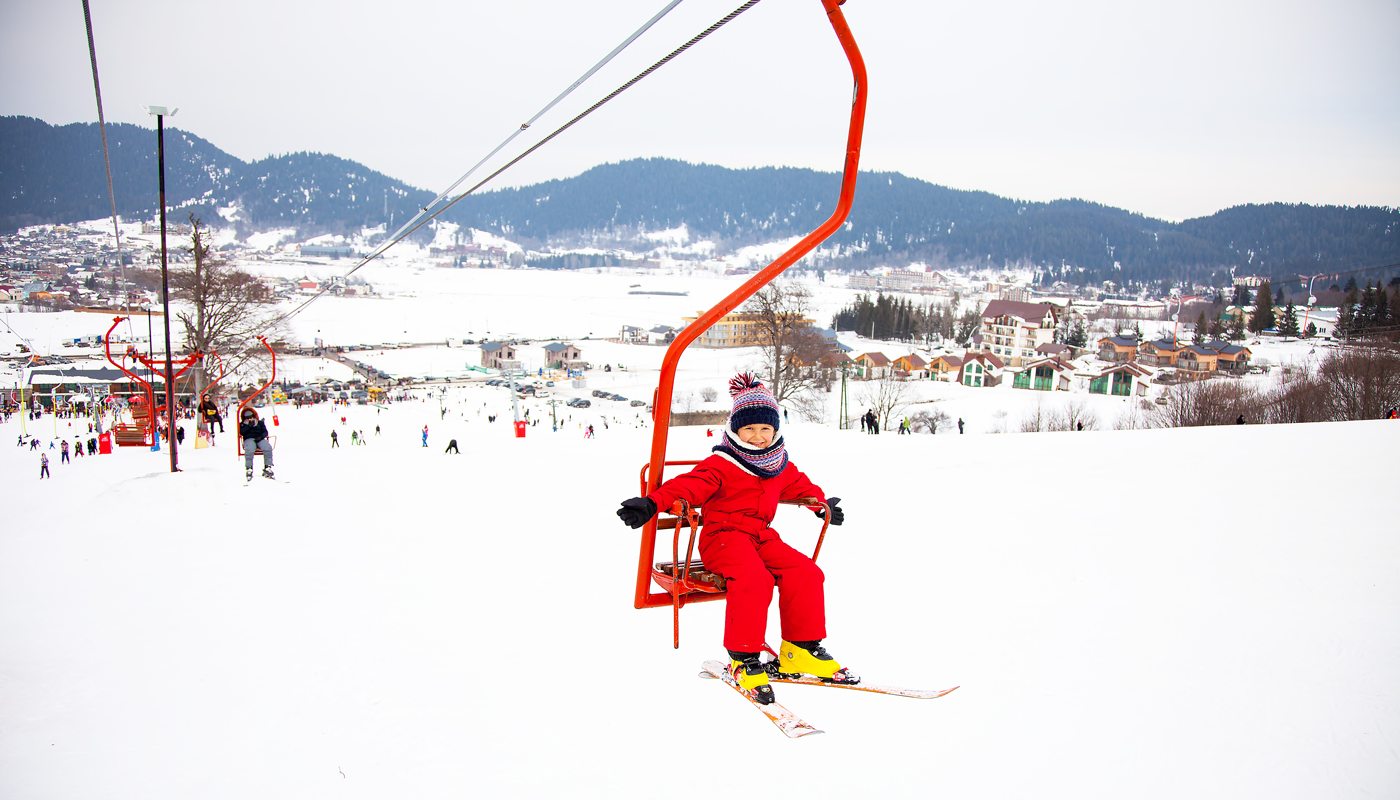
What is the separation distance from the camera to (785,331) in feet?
95.3

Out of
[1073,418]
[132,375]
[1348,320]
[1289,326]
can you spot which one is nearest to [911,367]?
[1073,418]

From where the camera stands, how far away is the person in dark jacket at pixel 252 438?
956 cm

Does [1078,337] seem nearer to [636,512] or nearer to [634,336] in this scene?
[634,336]

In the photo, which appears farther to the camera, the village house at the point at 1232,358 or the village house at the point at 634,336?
the village house at the point at 634,336

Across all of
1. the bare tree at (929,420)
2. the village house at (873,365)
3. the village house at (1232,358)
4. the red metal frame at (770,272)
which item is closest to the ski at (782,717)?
the red metal frame at (770,272)

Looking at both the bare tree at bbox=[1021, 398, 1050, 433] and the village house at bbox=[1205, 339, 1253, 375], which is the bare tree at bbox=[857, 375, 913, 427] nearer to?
the bare tree at bbox=[1021, 398, 1050, 433]

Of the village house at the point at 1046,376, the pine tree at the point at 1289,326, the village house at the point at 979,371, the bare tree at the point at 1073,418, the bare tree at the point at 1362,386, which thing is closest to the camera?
the bare tree at the point at 1362,386

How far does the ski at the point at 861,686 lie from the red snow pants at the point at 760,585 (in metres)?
0.21

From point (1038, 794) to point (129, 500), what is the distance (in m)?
9.28

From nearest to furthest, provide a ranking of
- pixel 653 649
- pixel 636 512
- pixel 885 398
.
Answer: pixel 636 512 < pixel 653 649 < pixel 885 398

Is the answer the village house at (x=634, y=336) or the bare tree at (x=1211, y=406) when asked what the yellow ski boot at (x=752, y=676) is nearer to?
the bare tree at (x=1211, y=406)

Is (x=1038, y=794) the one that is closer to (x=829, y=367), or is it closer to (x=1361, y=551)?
(x=1361, y=551)

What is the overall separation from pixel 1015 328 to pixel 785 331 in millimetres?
53806

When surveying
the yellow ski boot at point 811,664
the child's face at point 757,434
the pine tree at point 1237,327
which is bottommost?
the yellow ski boot at point 811,664
